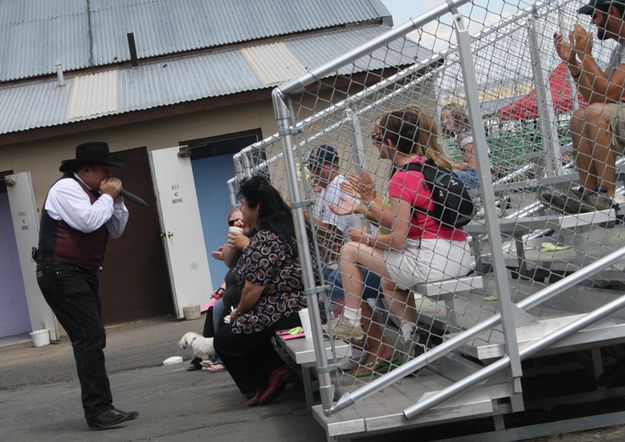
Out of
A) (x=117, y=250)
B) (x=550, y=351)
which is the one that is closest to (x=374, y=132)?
(x=550, y=351)

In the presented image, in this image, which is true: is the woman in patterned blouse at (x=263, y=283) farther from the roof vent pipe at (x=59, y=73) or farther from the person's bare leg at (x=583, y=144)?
the roof vent pipe at (x=59, y=73)

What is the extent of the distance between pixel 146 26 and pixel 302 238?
1355cm

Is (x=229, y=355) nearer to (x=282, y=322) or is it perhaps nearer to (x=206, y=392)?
(x=282, y=322)

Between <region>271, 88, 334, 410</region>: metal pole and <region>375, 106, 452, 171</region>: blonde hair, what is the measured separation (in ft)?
2.64

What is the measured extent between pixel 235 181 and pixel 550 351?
5.08m

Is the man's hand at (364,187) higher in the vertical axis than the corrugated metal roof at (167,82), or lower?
lower

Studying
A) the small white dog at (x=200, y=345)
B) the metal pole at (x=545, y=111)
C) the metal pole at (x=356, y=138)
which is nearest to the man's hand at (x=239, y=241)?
the metal pole at (x=356, y=138)

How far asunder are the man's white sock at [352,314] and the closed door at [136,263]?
1010cm

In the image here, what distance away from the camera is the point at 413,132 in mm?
5195

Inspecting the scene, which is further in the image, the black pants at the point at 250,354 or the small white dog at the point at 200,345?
the small white dog at the point at 200,345

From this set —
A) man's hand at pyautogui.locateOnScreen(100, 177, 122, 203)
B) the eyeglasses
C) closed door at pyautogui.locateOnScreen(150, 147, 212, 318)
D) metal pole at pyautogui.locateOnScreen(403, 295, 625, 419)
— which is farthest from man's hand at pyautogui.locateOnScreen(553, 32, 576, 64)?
closed door at pyautogui.locateOnScreen(150, 147, 212, 318)

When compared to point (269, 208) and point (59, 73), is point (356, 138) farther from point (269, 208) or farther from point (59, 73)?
point (59, 73)

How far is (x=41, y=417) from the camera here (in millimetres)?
7855

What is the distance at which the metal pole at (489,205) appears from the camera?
14.1 ft
